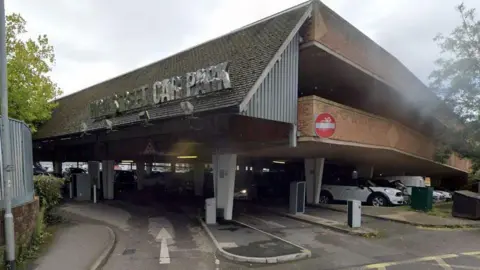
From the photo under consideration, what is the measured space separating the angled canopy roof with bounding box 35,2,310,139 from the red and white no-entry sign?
2816 mm

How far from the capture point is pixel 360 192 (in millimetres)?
21156

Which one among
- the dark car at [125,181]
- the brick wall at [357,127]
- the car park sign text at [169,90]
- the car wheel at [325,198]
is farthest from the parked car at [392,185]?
the dark car at [125,181]

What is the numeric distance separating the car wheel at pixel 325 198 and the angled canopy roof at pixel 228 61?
1131cm

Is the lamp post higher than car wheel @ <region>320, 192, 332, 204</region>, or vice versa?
the lamp post

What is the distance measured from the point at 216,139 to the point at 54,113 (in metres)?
18.3

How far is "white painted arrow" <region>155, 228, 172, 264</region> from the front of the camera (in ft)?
30.5

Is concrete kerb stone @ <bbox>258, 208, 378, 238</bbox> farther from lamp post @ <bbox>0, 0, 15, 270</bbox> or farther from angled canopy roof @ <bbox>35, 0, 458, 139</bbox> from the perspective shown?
lamp post @ <bbox>0, 0, 15, 270</bbox>

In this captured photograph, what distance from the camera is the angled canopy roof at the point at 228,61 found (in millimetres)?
11422

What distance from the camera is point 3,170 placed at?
7258mm

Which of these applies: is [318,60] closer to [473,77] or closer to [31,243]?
[473,77]

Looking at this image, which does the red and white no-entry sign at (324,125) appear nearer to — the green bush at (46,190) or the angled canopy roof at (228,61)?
the angled canopy roof at (228,61)

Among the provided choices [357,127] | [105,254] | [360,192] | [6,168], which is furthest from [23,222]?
[360,192]

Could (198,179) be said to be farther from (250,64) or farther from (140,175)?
(250,64)

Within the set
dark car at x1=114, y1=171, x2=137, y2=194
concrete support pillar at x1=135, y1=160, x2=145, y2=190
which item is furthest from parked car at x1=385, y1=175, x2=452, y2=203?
dark car at x1=114, y1=171, x2=137, y2=194
